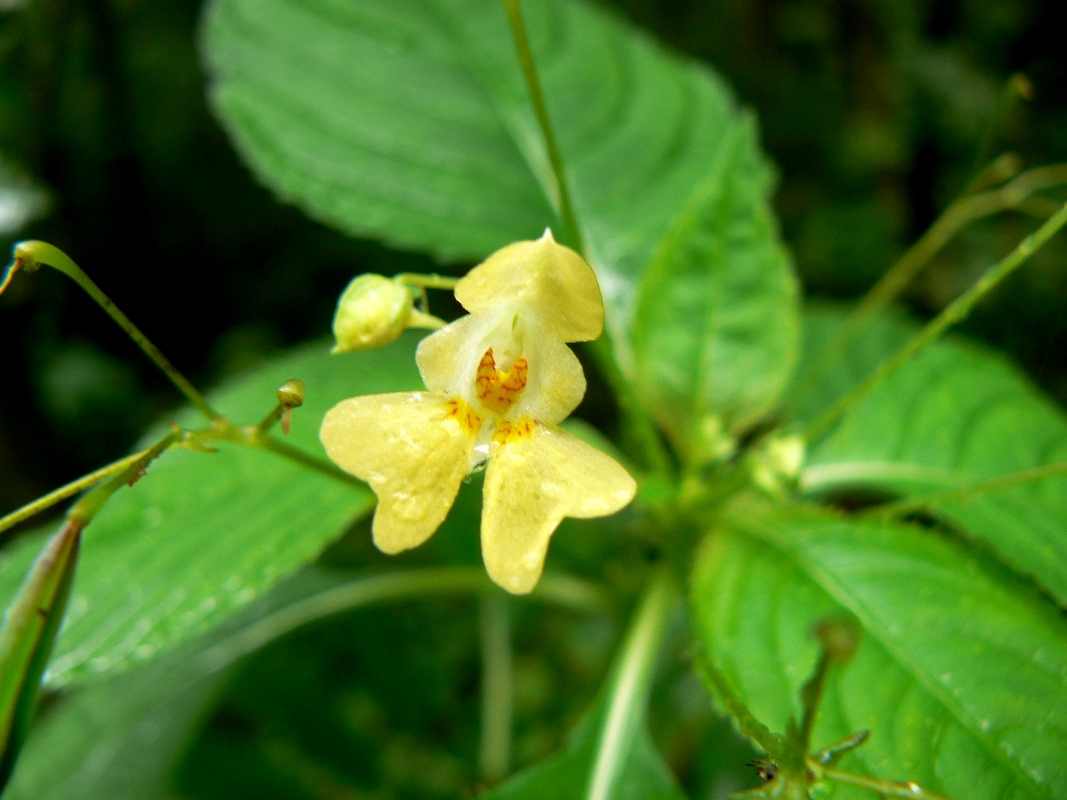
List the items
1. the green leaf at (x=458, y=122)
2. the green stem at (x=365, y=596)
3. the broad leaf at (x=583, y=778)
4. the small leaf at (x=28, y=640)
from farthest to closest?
the green stem at (x=365, y=596) → the green leaf at (x=458, y=122) → the broad leaf at (x=583, y=778) → the small leaf at (x=28, y=640)

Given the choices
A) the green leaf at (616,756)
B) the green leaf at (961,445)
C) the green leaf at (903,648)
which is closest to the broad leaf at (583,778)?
the green leaf at (616,756)

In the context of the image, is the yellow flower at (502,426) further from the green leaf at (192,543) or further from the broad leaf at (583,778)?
the broad leaf at (583,778)

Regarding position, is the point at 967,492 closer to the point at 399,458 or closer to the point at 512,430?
the point at 512,430

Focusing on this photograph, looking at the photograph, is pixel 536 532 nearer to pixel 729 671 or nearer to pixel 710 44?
pixel 729 671

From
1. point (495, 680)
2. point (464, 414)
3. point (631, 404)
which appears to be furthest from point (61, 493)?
point (495, 680)

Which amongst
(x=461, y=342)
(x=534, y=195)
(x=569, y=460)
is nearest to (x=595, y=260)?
(x=534, y=195)

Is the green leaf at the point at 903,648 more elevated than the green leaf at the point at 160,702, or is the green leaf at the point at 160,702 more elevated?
the green leaf at the point at 903,648
